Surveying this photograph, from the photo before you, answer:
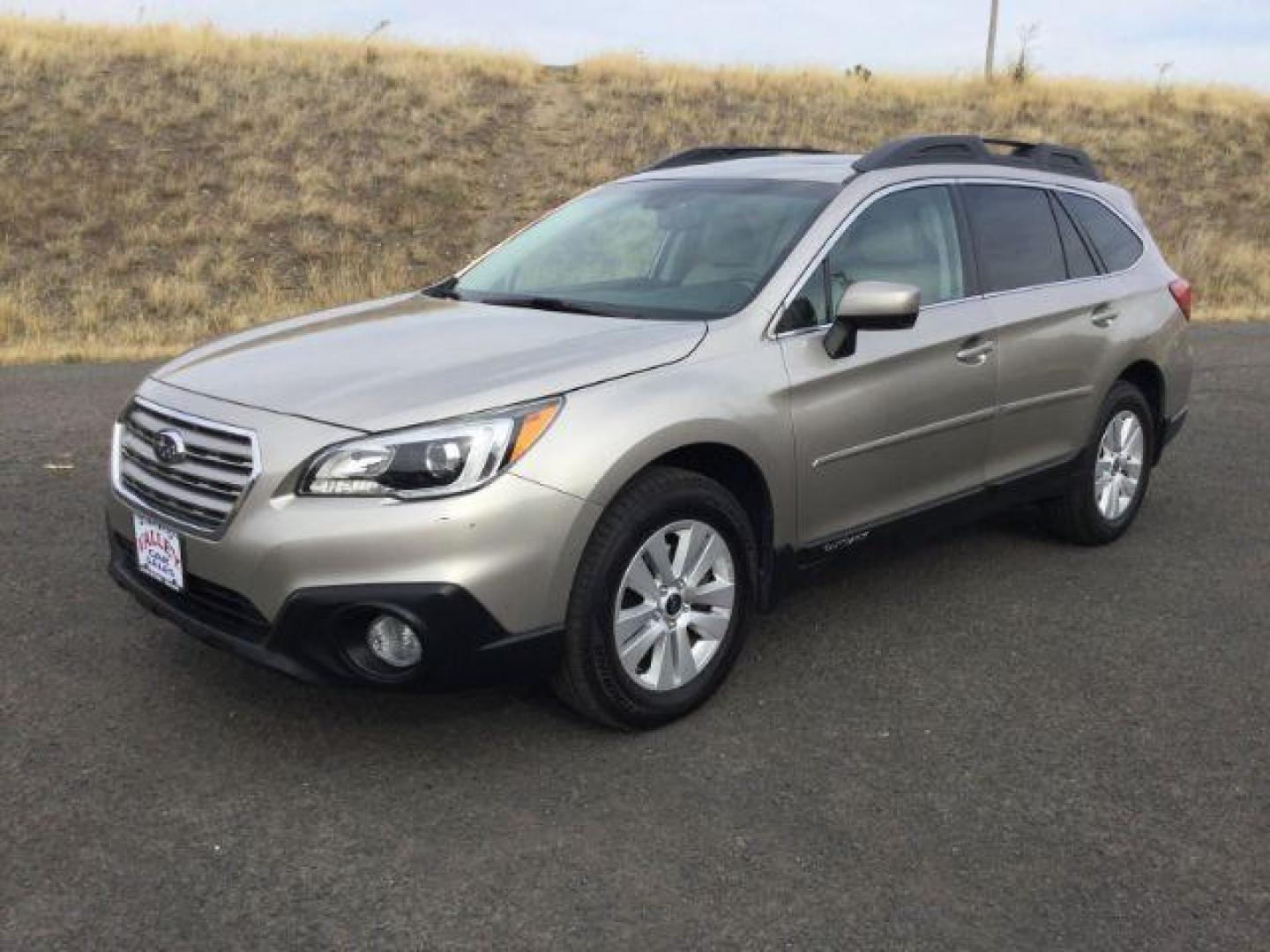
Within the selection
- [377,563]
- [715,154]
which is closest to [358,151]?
[715,154]

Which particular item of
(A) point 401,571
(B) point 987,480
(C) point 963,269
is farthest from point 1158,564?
(A) point 401,571

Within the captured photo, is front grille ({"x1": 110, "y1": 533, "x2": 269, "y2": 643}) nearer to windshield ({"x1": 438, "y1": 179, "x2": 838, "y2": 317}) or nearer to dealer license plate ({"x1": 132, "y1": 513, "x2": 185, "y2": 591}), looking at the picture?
dealer license plate ({"x1": 132, "y1": 513, "x2": 185, "y2": 591})

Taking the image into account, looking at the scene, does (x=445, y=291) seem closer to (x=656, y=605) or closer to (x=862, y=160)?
(x=862, y=160)

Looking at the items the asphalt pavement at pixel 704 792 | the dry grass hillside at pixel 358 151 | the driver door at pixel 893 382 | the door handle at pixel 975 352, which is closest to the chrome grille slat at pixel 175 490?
the asphalt pavement at pixel 704 792

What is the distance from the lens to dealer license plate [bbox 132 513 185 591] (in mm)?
3447

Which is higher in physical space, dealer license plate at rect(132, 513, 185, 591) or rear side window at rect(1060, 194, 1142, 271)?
rear side window at rect(1060, 194, 1142, 271)

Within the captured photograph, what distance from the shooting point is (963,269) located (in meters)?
4.75

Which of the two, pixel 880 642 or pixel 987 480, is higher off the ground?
pixel 987 480

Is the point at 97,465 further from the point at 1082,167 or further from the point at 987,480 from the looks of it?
the point at 1082,167

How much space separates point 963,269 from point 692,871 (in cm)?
272

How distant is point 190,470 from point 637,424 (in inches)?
49.2

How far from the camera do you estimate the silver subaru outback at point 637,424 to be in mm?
3209

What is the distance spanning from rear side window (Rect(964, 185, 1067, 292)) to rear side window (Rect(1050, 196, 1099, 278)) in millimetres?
50

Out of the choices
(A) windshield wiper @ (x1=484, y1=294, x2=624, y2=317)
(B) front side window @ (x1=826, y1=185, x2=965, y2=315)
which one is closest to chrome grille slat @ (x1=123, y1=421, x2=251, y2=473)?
(A) windshield wiper @ (x1=484, y1=294, x2=624, y2=317)
